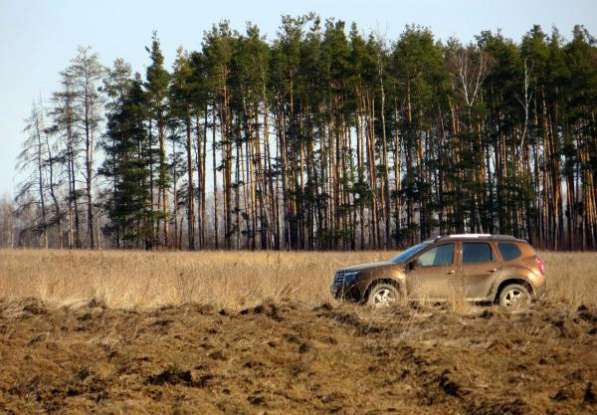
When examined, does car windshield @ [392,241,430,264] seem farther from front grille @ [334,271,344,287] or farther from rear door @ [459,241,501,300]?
front grille @ [334,271,344,287]

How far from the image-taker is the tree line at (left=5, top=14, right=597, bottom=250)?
49.9 meters

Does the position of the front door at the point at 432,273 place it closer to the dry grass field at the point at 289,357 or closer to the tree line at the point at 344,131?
the dry grass field at the point at 289,357

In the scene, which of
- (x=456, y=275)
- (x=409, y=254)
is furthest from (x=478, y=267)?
(x=409, y=254)

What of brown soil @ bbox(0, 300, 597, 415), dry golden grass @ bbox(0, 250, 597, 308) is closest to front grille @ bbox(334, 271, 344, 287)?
dry golden grass @ bbox(0, 250, 597, 308)

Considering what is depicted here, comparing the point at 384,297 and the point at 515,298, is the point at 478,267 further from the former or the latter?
the point at 384,297

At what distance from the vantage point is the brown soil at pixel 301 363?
7.83 metres

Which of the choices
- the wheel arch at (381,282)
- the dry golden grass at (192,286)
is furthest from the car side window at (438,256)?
the dry golden grass at (192,286)

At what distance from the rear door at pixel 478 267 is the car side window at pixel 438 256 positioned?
9.2 inches

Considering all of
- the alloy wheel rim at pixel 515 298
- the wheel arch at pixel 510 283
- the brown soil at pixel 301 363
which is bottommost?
the brown soil at pixel 301 363

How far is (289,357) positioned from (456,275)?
20.8 ft

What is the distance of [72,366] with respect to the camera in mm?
9641

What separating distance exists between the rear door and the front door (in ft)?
0.78

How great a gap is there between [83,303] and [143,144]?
3746 centimetres

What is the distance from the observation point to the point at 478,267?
15.3 meters
